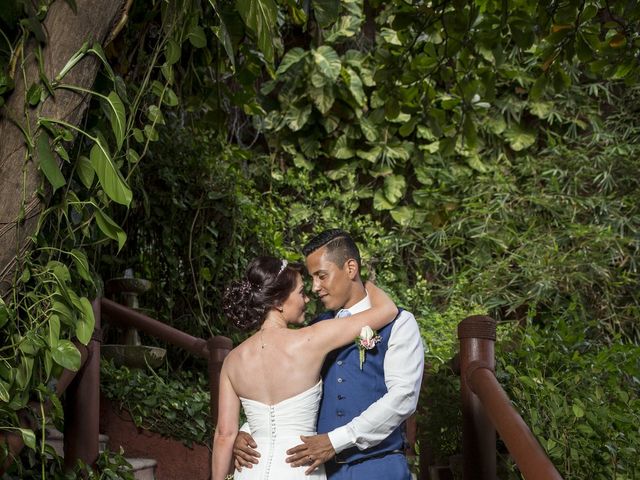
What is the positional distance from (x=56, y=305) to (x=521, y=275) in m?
5.21

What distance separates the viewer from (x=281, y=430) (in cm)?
290

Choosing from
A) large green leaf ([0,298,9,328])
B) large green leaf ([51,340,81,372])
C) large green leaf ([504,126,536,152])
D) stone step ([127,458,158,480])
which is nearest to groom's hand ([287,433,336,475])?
large green leaf ([51,340,81,372])

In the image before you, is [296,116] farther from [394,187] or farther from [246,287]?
[246,287]

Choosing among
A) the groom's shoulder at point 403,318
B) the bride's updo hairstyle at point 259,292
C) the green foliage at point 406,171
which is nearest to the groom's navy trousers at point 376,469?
the groom's shoulder at point 403,318

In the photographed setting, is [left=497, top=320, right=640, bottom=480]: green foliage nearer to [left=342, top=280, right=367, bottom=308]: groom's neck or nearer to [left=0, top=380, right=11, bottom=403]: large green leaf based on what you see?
[left=342, top=280, right=367, bottom=308]: groom's neck

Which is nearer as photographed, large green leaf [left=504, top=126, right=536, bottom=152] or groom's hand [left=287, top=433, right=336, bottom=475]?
groom's hand [left=287, top=433, right=336, bottom=475]

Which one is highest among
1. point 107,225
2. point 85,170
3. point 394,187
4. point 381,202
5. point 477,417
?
point 85,170

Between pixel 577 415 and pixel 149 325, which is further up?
pixel 577 415

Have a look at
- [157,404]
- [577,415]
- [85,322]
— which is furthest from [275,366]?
[157,404]

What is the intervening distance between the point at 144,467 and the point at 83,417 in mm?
1154

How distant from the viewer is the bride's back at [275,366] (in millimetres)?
2908

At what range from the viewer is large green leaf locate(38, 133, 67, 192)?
8.27ft

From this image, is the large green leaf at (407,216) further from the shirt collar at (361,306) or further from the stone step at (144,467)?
the shirt collar at (361,306)

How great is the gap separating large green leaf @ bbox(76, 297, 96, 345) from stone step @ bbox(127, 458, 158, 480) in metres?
2.33
